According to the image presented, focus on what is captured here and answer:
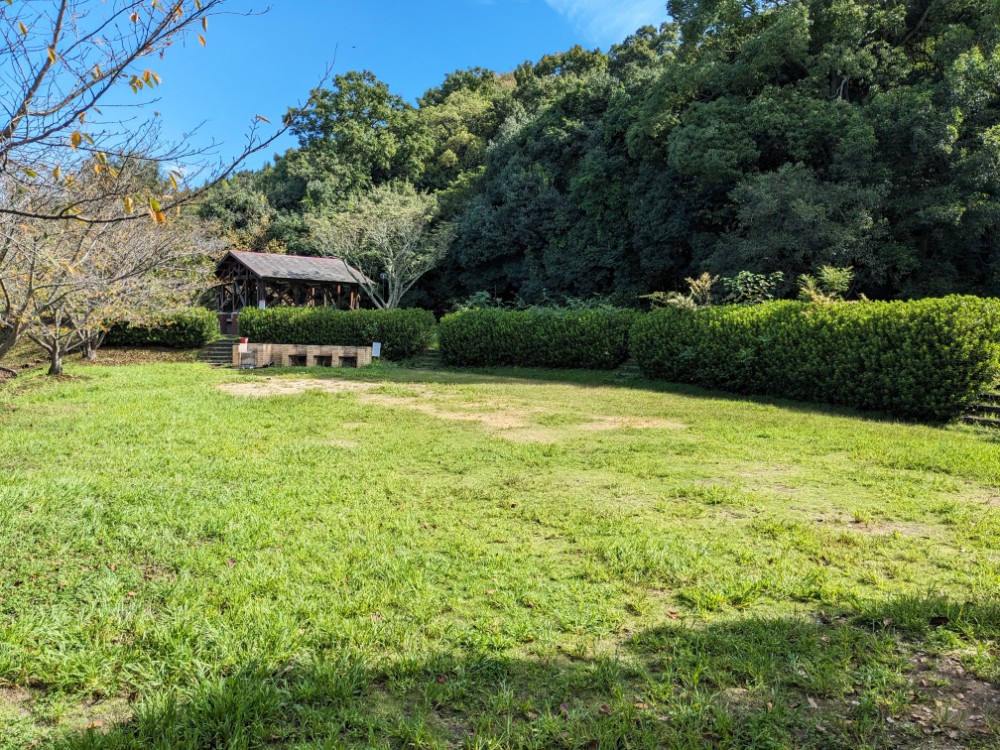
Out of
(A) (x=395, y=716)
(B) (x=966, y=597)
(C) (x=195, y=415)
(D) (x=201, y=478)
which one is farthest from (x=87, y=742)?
(C) (x=195, y=415)

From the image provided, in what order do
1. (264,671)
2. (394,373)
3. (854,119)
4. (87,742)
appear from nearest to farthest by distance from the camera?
(87,742) → (264,671) → (394,373) → (854,119)

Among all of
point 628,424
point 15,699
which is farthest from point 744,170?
point 15,699

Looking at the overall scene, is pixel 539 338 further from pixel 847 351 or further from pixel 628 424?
pixel 628 424

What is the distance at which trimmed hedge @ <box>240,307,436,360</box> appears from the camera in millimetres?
19391

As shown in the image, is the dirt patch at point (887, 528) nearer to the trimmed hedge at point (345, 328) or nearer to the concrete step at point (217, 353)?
the trimmed hedge at point (345, 328)

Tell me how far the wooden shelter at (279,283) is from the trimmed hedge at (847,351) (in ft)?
67.0

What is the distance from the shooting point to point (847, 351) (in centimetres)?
948

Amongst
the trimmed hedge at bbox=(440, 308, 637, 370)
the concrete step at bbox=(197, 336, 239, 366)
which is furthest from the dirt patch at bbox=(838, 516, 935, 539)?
the concrete step at bbox=(197, 336, 239, 366)

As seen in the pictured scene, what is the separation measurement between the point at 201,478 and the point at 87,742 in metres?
3.25

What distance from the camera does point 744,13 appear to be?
21.3 m

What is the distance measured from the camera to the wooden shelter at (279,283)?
2722 centimetres

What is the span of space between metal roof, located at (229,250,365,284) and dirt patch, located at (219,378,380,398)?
50.7ft

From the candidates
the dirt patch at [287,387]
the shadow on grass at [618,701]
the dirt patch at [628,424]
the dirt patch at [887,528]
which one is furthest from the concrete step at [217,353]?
the dirt patch at [887,528]

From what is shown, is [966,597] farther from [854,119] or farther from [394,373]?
[854,119]
